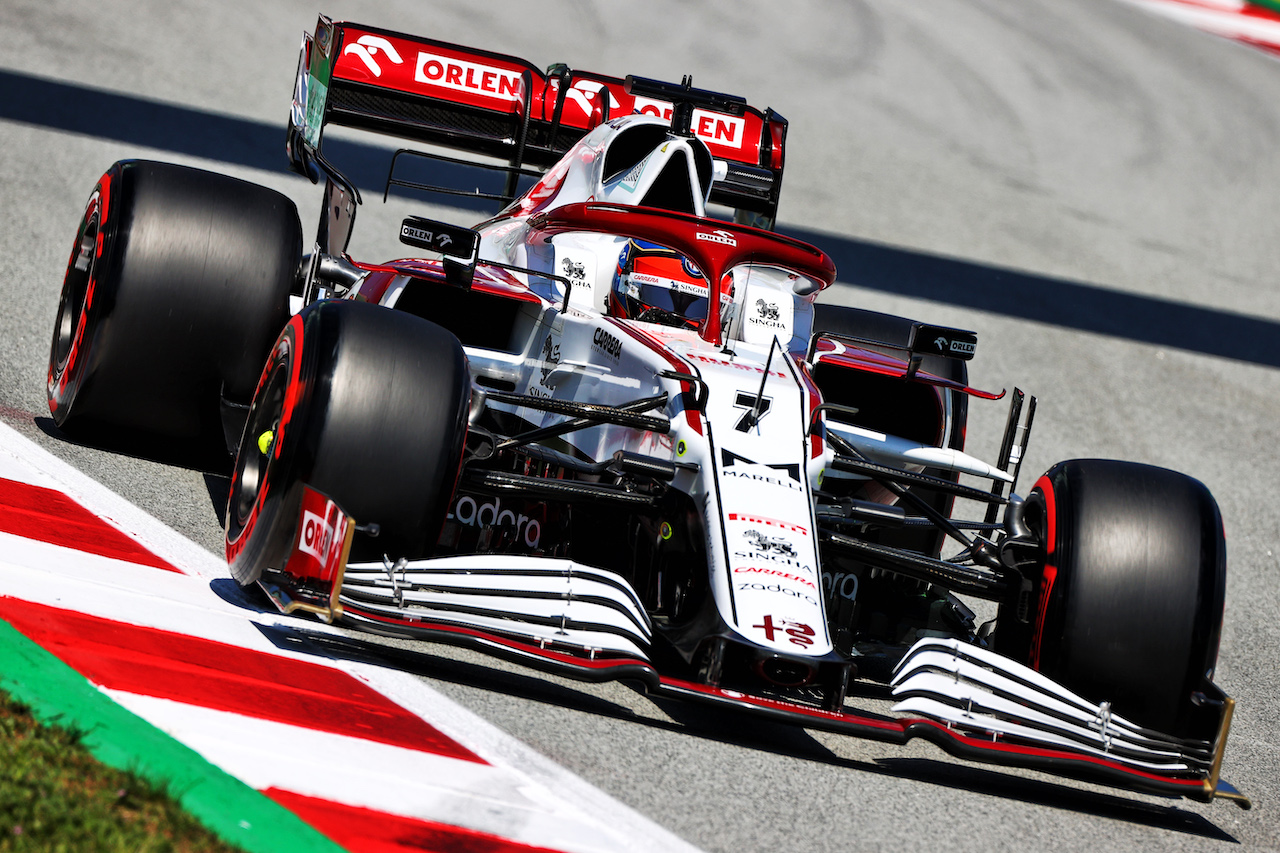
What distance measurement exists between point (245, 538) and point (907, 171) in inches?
512

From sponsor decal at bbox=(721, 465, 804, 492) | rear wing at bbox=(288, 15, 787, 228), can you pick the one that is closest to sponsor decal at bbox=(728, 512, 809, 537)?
sponsor decal at bbox=(721, 465, 804, 492)

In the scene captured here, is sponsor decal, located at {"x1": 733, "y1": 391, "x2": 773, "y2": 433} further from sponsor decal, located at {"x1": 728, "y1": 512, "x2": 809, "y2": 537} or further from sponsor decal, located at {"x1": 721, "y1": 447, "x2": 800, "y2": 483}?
sponsor decal, located at {"x1": 728, "y1": 512, "x2": 809, "y2": 537}

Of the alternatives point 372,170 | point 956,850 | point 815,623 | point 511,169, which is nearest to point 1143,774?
point 956,850

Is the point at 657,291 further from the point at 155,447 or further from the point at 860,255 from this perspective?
the point at 860,255

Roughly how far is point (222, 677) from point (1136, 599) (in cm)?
275

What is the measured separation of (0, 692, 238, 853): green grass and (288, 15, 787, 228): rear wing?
14.4ft

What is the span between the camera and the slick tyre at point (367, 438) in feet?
14.4

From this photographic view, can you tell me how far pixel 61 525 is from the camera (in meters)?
5.01

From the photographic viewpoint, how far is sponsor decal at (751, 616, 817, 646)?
4359 mm

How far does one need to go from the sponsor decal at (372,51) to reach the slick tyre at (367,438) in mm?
3160

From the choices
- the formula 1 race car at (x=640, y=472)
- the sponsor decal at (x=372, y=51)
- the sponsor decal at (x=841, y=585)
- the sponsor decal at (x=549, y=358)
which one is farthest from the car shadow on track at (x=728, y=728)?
the sponsor decal at (x=372, y=51)

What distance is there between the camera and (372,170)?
532 inches

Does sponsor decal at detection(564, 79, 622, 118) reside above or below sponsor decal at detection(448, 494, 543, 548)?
above

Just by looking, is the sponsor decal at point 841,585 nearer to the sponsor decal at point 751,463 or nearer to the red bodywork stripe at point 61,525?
the sponsor decal at point 751,463
